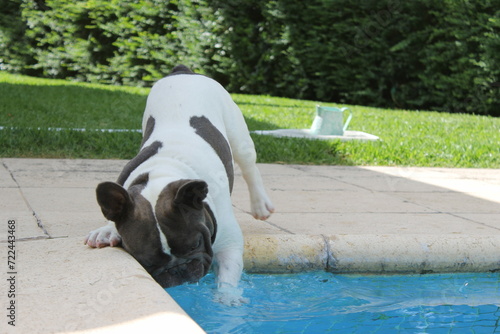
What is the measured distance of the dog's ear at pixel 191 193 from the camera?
2475mm

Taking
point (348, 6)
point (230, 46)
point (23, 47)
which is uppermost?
point (348, 6)

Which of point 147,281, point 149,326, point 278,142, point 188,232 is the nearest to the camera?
point 149,326

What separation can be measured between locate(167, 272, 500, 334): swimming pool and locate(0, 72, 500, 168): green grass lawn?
289 cm

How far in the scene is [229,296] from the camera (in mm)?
2848

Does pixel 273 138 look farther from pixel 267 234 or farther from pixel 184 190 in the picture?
pixel 184 190

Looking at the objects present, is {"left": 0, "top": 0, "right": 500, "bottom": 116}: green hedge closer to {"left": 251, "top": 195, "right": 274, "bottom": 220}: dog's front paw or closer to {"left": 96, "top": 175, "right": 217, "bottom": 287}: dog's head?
{"left": 251, "top": 195, "right": 274, "bottom": 220}: dog's front paw

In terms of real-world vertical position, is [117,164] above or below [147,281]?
below

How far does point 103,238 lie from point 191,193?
0.58 metres

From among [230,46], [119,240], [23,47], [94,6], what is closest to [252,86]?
[230,46]

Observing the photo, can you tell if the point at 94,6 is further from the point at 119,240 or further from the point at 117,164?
the point at 119,240

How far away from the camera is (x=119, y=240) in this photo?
2.89m

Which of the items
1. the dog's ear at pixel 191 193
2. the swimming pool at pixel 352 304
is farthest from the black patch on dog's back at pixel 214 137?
the dog's ear at pixel 191 193

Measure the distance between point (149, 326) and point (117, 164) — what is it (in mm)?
3570

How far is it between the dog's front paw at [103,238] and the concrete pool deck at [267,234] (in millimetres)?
40
